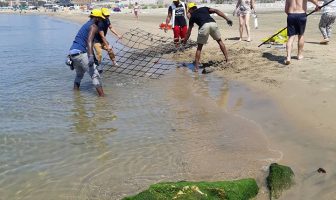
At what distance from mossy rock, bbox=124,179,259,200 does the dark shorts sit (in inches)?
239

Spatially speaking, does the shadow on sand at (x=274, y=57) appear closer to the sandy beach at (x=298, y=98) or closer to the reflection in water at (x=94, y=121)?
the sandy beach at (x=298, y=98)

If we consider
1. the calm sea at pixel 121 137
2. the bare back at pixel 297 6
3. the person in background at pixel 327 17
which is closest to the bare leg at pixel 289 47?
the bare back at pixel 297 6

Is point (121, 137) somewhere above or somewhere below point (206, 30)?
below

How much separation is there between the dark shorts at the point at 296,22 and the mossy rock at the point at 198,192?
6071 mm

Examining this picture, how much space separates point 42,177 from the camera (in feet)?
14.6

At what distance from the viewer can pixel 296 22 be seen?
884cm

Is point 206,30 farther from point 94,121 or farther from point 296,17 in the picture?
point 94,121

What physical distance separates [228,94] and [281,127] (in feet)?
7.50

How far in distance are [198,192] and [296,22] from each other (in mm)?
6539

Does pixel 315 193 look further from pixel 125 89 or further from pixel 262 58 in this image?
pixel 262 58

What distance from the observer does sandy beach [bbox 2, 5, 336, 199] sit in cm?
412

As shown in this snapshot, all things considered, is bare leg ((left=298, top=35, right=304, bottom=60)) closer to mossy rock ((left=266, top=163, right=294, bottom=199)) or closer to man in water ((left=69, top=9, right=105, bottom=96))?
man in water ((left=69, top=9, right=105, bottom=96))

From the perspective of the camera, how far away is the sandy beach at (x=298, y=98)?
4121 millimetres

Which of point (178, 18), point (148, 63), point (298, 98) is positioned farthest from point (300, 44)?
point (178, 18)
